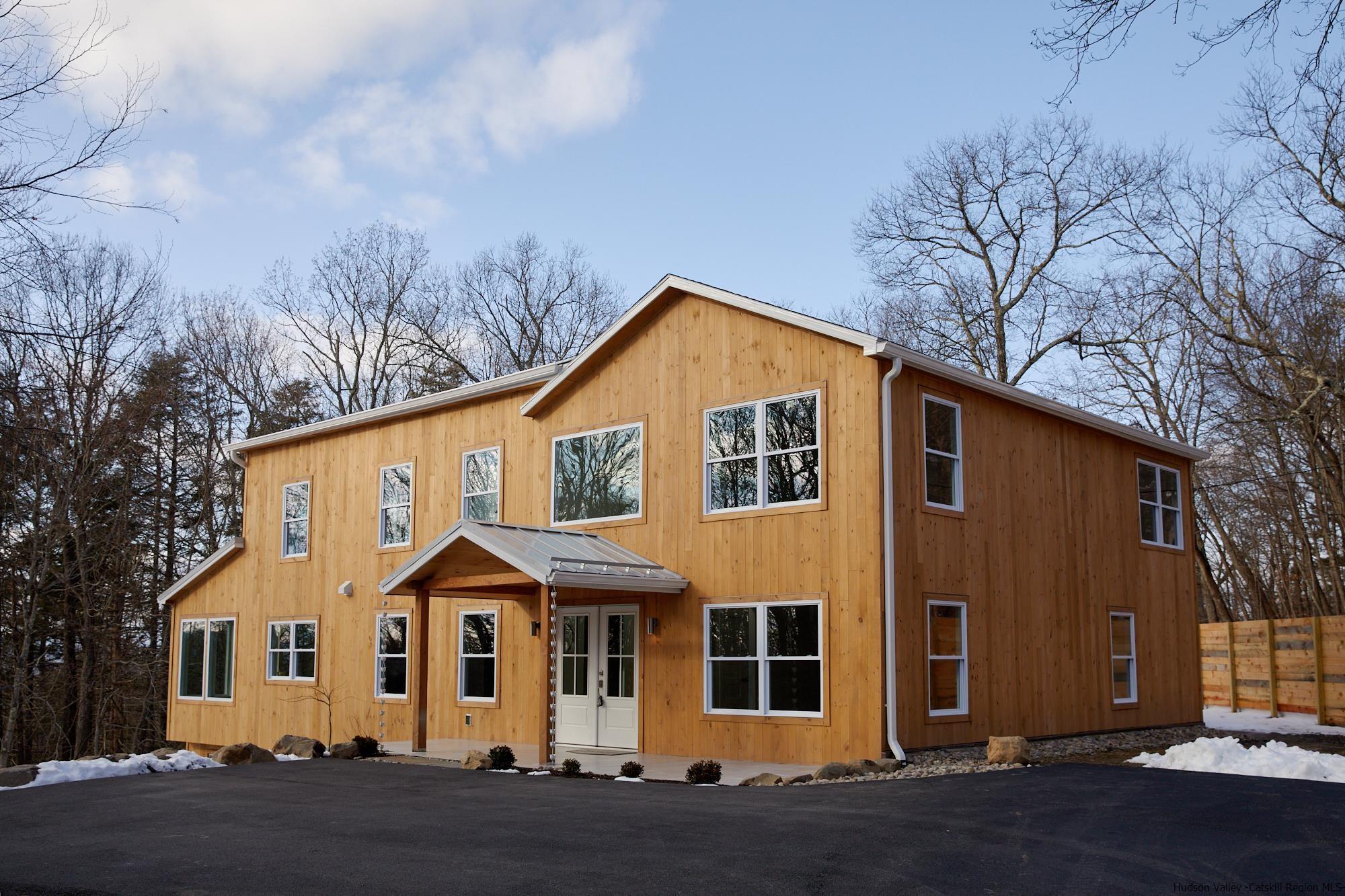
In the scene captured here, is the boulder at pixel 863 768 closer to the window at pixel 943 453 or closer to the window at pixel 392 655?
the window at pixel 943 453

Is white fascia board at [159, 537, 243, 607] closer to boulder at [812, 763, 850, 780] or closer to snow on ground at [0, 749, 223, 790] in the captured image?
snow on ground at [0, 749, 223, 790]

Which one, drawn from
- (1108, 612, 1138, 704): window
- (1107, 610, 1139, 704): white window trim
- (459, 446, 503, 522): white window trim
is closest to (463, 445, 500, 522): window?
(459, 446, 503, 522): white window trim

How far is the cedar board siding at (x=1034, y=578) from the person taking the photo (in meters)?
13.2

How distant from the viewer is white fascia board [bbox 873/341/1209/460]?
42.9 ft

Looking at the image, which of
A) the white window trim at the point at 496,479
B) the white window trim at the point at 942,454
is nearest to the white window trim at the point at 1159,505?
the white window trim at the point at 942,454

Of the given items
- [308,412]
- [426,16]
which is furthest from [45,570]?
[426,16]

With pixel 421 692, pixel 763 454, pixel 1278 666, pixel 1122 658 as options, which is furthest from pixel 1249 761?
pixel 1278 666

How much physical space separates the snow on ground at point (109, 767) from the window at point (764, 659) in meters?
6.57

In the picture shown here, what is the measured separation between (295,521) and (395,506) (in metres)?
3.24

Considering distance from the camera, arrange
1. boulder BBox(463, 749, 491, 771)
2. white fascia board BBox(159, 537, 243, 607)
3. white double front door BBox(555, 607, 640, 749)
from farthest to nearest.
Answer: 1. white fascia board BBox(159, 537, 243, 607)
2. white double front door BBox(555, 607, 640, 749)
3. boulder BBox(463, 749, 491, 771)

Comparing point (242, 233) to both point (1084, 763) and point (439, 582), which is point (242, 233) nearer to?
point (439, 582)

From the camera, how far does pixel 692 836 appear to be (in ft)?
26.7

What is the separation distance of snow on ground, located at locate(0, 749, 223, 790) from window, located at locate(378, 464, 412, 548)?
5.39 m

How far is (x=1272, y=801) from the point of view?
9.27 meters
